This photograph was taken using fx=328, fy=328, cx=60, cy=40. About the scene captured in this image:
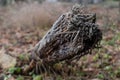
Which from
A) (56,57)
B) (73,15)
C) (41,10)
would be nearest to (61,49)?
(56,57)

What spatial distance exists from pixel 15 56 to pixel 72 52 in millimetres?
1225

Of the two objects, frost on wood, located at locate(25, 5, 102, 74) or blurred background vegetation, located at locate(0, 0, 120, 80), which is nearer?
frost on wood, located at locate(25, 5, 102, 74)

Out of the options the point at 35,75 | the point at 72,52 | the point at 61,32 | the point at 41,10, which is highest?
the point at 41,10

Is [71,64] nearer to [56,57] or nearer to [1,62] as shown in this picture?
[56,57]

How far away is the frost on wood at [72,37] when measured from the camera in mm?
3689

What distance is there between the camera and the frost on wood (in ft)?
12.1

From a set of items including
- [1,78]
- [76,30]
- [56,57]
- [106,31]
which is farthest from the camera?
[106,31]

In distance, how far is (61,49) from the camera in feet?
13.0

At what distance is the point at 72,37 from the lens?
379cm

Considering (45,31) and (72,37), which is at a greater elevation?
(45,31)

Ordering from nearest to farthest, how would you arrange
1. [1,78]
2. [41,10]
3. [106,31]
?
1. [1,78]
2. [106,31]
3. [41,10]

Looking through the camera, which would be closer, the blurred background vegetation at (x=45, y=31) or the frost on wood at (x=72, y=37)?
the frost on wood at (x=72, y=37)

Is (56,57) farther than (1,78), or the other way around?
(1,78)

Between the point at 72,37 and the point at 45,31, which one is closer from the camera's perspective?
the point at 72,37
